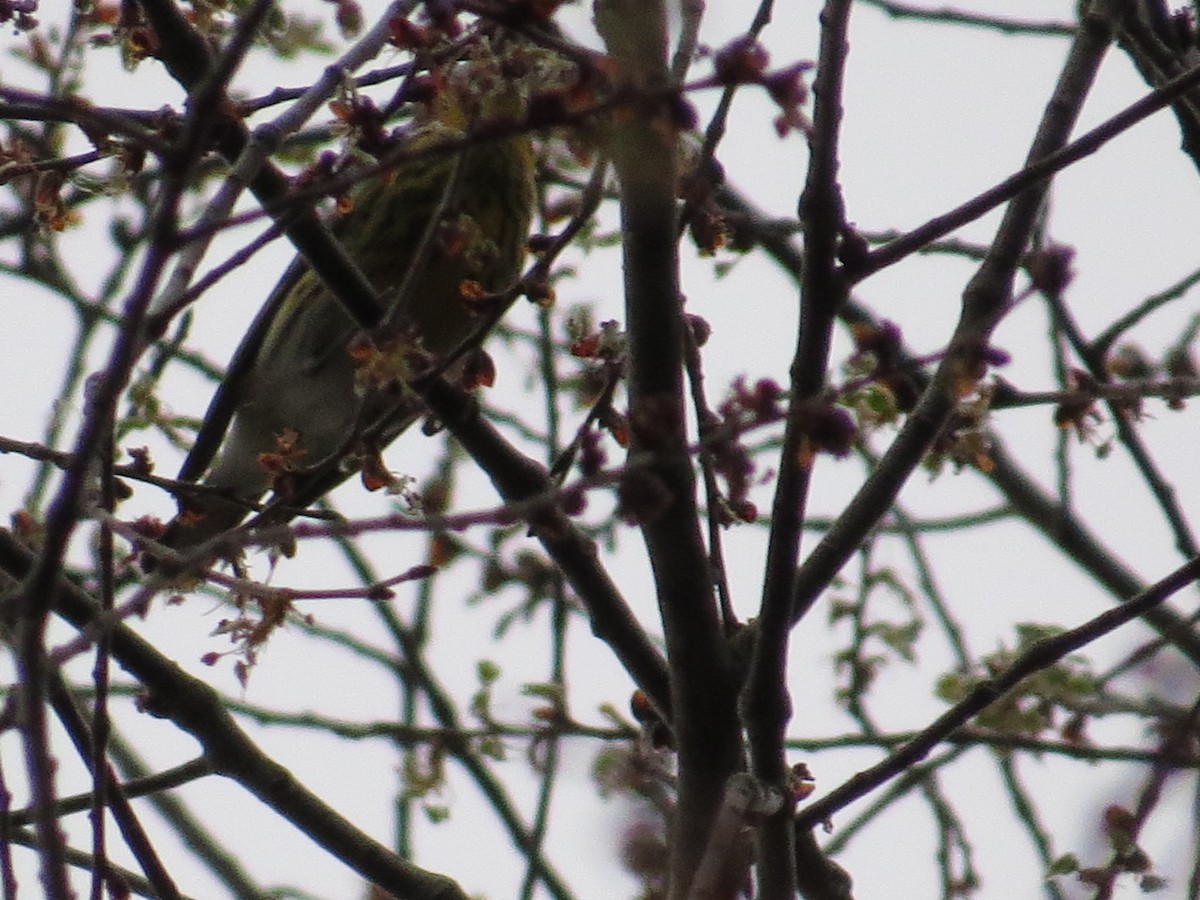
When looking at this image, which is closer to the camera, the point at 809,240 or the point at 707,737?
the point at 809,240

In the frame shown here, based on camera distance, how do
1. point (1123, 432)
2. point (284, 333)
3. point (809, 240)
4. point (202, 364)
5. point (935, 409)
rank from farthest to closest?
point (202, 364) < point (284, 333) < point (1123, 432) < point (935, 409) < point (809, 240)

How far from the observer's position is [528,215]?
5.86m

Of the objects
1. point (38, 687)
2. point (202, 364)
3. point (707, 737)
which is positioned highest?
point (202, 364)

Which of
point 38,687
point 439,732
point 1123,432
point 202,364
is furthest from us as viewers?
point 202,364

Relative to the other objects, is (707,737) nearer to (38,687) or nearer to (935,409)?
(935,409)

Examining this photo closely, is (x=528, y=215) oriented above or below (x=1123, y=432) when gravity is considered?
above

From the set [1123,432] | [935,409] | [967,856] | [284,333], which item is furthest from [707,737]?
[284,333]

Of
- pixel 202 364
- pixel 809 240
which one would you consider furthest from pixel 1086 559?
pixel 809 240

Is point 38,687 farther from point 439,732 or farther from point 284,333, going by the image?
point 284,333

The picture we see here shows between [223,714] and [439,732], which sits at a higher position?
[439,732]

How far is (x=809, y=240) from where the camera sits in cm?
285

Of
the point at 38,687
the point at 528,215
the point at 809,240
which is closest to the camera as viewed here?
the point at 38,687

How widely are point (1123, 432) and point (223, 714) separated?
246cm

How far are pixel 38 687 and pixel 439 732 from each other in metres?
3.37
